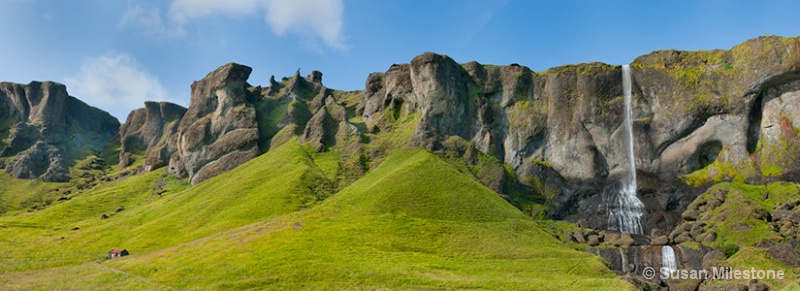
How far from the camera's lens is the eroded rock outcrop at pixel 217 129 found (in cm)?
15250

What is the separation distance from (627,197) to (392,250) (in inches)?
2540

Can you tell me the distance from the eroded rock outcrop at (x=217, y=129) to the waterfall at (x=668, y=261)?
111129 millimetres

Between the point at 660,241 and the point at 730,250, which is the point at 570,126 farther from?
the point at 730,250

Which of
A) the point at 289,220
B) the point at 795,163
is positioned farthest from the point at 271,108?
the point at 795,163

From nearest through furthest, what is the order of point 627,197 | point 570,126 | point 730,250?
1. point 730,250
2. point 627,197
3. point 570,126

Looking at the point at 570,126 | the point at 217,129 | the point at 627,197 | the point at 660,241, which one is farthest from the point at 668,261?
the point at 217,129

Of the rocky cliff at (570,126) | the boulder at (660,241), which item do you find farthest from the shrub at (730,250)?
the rocky cliff at (570,126)

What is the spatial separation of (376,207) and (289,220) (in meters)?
16.2

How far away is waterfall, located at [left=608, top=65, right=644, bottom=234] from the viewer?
107688 mm

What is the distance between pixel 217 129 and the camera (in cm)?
16425

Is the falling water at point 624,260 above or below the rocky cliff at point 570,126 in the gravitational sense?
below

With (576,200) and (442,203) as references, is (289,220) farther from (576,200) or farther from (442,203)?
(576,200)

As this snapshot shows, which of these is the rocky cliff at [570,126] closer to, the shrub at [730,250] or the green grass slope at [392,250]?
the green grass slope at [392,250]

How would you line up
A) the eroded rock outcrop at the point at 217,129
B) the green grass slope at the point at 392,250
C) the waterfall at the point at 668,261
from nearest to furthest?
the green grass slope at the point at 392,250 → the waterfall at the point at 668,261 → the eroded rock outcrop at the point at 217,129
